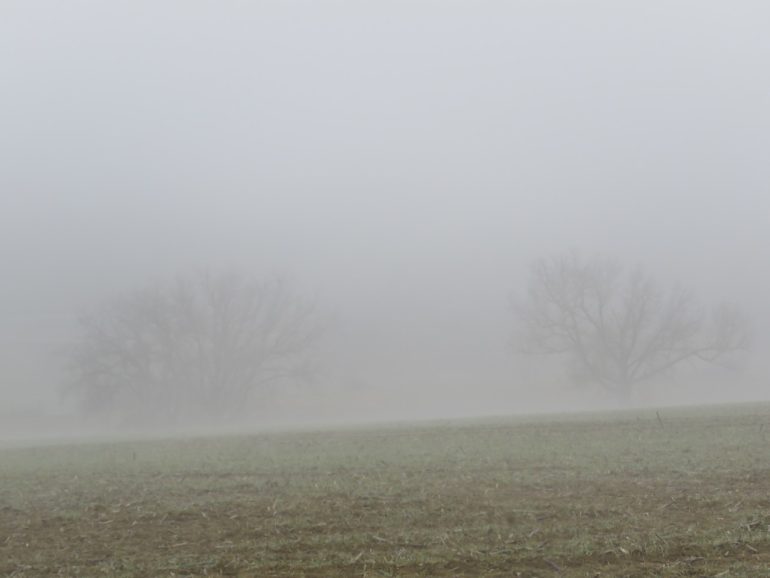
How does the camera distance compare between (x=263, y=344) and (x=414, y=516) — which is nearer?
(x=414, y=516)

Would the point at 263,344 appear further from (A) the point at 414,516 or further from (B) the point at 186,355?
(A) the point at 414,516

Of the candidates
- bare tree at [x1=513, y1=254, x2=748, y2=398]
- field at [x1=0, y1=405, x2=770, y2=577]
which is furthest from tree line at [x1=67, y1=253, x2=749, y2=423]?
field at [x1=0, y1=405, x2=770, y2=577]

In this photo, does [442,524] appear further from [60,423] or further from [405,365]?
[405,365]

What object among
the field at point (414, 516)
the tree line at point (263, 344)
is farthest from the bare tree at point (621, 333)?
the field at point (414, 516)

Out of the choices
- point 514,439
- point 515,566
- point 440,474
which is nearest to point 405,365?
point 514,439

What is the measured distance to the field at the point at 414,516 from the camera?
880 centimetres

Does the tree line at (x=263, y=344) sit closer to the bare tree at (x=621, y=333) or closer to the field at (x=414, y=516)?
the bare tree at (x=621, y=333)

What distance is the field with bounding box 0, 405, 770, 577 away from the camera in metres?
8.80

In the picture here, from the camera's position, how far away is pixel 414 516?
11.5 metres

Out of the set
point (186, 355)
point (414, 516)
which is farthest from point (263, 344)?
point (414, 516)

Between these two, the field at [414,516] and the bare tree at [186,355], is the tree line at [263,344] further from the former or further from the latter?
the field at [414,516]

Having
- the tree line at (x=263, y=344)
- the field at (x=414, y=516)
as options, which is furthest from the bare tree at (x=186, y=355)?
the field at (x=414, y=516)

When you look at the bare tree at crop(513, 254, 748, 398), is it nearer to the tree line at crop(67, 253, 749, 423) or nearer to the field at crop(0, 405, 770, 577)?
the tree line at crop(67, 253, 749, 423)

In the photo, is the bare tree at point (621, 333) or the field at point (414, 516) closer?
the field at point (414, 516)
